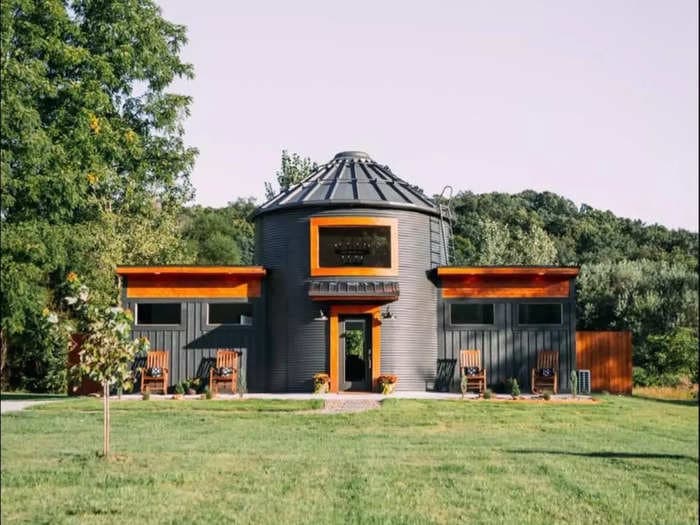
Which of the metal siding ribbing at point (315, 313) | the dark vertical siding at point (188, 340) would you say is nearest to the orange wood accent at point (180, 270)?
the dark vertical siding at point (188, 340)

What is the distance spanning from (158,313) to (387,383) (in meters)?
5.44

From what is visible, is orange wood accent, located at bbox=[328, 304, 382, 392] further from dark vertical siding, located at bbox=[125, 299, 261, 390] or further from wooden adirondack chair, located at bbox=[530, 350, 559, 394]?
wooden adirondack chair, located at bbox=[530, 350, 559, 394]

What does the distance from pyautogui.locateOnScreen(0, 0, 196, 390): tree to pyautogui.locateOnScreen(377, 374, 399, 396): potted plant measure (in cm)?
617

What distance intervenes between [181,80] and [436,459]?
18.7 metres

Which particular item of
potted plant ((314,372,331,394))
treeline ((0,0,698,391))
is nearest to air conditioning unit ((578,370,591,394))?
treeline ((0,0,698,391))

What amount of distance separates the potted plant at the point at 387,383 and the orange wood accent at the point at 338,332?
29 cm

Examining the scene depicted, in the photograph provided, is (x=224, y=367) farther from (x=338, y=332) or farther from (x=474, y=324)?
(x=474, y=324)

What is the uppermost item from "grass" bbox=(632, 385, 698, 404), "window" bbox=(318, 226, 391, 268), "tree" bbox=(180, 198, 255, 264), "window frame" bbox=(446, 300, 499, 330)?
"tree" bbox=(180, 198, 255, 264)

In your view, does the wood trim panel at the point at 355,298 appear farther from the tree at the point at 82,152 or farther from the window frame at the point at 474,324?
the tree at the point at 82,152

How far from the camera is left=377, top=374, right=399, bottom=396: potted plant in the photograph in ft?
63.8

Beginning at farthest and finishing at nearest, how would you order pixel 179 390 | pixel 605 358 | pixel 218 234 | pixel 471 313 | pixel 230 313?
pixel 218 234
pixel 605 358
pixel 471 313
pixel 230 313
pixel 179 390

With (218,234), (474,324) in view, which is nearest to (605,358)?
(474,324)

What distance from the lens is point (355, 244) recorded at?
2022cm

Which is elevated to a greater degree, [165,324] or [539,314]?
[539,314]
